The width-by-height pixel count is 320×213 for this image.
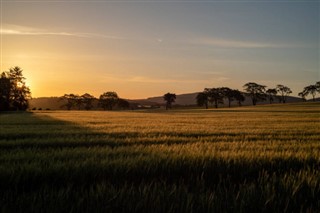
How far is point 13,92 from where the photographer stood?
98.2m

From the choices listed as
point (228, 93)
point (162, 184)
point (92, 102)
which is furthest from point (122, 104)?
point (162, 184)

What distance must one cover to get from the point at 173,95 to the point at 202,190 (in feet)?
493

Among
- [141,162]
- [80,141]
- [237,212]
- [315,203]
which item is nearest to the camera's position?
[237,212]

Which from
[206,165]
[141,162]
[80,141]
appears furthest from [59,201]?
[80,141]

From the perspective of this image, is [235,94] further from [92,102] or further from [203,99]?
[92,102]

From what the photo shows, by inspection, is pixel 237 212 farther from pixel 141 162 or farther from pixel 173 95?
pixel 173 95

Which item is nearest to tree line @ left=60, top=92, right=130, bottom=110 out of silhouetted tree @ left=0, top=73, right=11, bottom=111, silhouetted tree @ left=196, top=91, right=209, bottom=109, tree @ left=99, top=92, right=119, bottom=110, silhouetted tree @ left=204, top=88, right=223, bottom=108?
tree @ left=99, top=92, right=119, bottom=110

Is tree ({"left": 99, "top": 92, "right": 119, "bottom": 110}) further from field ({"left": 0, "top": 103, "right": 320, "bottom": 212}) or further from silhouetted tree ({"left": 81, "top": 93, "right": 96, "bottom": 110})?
field ({"left": 0, "top": 103, "right": 320, "bottom": 212})

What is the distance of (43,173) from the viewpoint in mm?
5176

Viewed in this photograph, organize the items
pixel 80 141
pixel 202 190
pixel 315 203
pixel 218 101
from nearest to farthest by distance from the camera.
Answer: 1. pixel 315 203
2. pixel 202 190
3. pixel 80 141
4. pixel 218 101

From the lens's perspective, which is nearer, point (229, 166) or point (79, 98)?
point (229, 166)

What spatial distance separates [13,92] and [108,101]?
58.1m

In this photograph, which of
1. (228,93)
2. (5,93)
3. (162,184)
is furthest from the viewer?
(228,93)

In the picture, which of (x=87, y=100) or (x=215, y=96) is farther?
(x=87, y=100)
